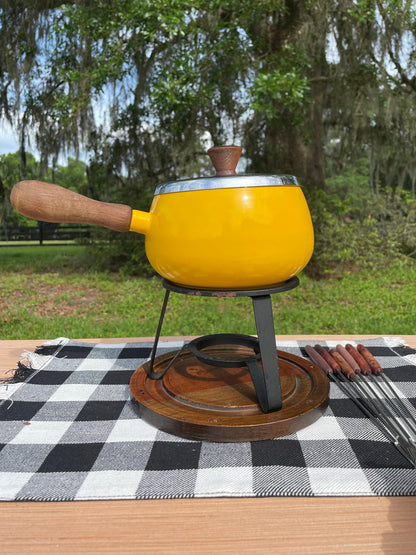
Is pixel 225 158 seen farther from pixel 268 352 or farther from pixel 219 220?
pixel 268 352

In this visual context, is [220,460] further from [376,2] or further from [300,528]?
[376,2]

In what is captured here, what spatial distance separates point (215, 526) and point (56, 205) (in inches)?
22.3

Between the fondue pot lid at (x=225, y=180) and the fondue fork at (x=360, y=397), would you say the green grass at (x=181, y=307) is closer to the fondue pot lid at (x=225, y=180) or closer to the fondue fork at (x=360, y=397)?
the fondue fork at (x=360, y=397)

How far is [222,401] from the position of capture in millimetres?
818

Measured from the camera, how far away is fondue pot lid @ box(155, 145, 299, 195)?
748 millimetres

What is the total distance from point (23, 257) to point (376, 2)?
211 inches

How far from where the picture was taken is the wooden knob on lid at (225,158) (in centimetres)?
80

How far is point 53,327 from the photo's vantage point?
2949 mm

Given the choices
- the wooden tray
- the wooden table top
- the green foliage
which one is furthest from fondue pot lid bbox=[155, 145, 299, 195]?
the green foliage

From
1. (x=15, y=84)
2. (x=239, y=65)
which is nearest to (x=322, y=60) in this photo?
(x=239, y=65)

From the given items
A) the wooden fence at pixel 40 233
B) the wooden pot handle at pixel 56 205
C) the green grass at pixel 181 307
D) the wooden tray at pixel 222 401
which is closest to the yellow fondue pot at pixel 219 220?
the wooden pot handle at pixel 56 205

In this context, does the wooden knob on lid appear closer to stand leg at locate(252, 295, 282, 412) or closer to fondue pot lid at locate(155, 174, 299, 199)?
fondue pot lid at locate(155, 174, 299, 199)

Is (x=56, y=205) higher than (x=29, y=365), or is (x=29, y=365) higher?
(x=56, y=205)

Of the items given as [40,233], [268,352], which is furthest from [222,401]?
[40,233]
